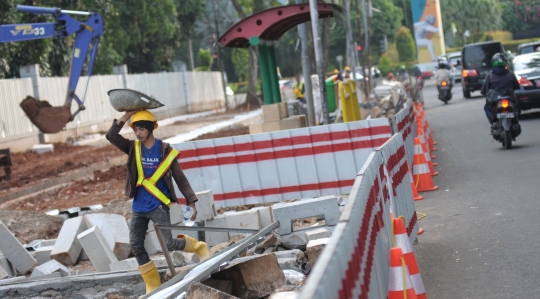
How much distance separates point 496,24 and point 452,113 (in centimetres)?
7163

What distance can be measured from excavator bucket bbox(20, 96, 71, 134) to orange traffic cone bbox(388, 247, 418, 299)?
697 inches

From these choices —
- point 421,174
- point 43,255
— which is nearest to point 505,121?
point 421,174

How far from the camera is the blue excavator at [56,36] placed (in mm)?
22422

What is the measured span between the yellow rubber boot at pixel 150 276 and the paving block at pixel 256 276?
756 mm

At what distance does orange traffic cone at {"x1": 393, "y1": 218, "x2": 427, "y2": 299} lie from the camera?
6.43m

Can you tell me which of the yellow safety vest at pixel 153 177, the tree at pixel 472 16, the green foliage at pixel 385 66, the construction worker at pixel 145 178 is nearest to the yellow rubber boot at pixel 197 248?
the construction worker at pixel 145 178

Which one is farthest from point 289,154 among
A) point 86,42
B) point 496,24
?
point 496,24

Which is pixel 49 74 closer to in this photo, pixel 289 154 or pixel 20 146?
pixel 20 146

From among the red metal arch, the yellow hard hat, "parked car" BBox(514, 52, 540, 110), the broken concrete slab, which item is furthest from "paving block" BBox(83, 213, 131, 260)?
"parked car" BBox(514, 52, 540, 110)

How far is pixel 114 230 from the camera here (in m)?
10.4

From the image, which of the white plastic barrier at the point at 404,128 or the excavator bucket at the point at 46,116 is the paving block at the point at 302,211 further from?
the excavator bucket at the point at 46,116

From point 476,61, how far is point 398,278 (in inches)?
1208

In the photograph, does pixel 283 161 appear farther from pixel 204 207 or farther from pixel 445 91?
pixel 445 91

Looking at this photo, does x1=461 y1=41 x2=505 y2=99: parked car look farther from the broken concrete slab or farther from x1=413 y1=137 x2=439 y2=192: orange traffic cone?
the broken concrete slab
